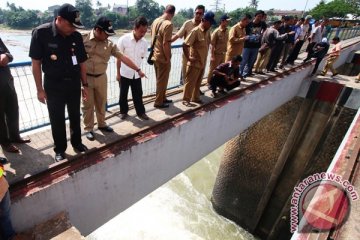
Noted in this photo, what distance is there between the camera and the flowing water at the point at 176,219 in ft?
24.5

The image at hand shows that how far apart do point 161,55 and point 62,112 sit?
68.4 inches

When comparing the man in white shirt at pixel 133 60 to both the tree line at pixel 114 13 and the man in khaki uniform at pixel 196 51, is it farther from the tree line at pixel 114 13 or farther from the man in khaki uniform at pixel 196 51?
the tree line at pixel 114 13

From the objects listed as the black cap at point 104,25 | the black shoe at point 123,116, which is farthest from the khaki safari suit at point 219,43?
the black cap at point 104,25

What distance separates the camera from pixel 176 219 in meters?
8.22

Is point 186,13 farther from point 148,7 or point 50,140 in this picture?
point 50,140

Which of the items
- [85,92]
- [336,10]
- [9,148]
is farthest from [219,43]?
[336,10]

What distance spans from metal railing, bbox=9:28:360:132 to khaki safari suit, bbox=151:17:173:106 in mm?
632

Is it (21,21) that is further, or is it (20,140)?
(21,21)

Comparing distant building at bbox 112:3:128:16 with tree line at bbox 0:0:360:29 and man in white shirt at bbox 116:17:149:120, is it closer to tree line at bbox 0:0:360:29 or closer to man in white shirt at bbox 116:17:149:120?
tree line at bbox 0:0:360:29

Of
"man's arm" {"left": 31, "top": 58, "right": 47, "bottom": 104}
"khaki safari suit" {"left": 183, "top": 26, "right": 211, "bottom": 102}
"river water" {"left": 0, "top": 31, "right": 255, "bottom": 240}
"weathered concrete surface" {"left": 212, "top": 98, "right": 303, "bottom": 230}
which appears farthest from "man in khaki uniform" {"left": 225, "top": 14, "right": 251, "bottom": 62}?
"river water" {"left": 0, "top": 31, "right": 255, "bottom": 240}

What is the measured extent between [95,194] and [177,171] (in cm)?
151

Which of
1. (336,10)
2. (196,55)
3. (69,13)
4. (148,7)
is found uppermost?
(336,10)

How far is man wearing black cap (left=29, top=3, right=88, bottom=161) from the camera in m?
2.16

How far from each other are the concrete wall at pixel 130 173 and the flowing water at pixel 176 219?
4.39 meters
